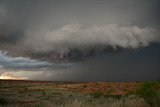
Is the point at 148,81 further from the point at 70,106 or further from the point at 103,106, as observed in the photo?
the point at 70,106

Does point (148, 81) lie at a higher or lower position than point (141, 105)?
higher

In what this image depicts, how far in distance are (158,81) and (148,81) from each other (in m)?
1.20

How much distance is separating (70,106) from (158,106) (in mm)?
6352

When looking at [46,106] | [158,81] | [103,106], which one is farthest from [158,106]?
[46,106]

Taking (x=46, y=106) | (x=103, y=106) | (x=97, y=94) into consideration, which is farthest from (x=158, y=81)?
(x=97, y=94)

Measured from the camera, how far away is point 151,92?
22.0 metres

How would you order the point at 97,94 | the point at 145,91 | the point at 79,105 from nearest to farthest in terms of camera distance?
1. the point at 79,105
2. the point at 145,91
3. the point at 97,94

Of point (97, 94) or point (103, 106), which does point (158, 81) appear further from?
point (97, 94)

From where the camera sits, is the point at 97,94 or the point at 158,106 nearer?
the point at 158,106

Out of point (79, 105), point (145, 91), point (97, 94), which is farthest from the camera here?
point (97, 94)

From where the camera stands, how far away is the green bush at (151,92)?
72.3 ft

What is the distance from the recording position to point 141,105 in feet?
73.9

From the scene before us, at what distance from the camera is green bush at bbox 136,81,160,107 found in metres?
22.0

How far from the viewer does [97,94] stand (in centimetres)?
4147
